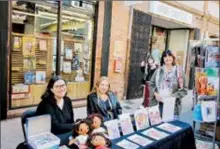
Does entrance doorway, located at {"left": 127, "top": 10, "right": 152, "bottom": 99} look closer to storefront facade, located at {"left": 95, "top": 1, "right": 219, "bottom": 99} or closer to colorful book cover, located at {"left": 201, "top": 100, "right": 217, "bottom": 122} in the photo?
Result: storefront facade, located at {"left": 95, "top": 1, "right": 219, "bottom": 99}

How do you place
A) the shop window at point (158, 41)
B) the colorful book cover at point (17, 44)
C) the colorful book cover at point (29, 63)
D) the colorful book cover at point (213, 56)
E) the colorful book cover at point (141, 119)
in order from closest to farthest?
the colorful book cover at point (141, 119)
the colorful book cover at point (213, 56)
the colorful book cover at point (17, 44)
the colorful book cover at point (29, 63)
the shop window at point (158, 41)

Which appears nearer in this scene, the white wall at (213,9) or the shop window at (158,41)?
the shop window at (158,41)

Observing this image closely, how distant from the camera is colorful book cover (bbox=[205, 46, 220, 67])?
3.54 m

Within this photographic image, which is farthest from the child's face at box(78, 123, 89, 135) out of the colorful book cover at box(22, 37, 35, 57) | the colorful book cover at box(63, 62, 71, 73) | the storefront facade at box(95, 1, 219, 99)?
the storefront facade at box(95, 1, 219, 99)

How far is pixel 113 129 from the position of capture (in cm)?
213

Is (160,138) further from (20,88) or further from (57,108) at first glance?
(20,88)

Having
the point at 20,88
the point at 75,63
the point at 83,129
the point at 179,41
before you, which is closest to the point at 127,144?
the point at 83,129

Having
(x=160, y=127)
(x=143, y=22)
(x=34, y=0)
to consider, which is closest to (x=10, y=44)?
(x=34, y=0)

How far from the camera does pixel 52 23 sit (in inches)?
213

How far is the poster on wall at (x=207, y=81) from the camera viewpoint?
134 inches

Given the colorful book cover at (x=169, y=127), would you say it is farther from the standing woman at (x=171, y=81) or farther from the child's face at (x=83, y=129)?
the child's face at (x=83, y=129)

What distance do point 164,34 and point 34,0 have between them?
598cm

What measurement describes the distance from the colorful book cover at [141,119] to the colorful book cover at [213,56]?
5.16 ft

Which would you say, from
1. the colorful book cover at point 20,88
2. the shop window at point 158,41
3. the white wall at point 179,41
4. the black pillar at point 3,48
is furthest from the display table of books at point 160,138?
the white wall at point 179,41
